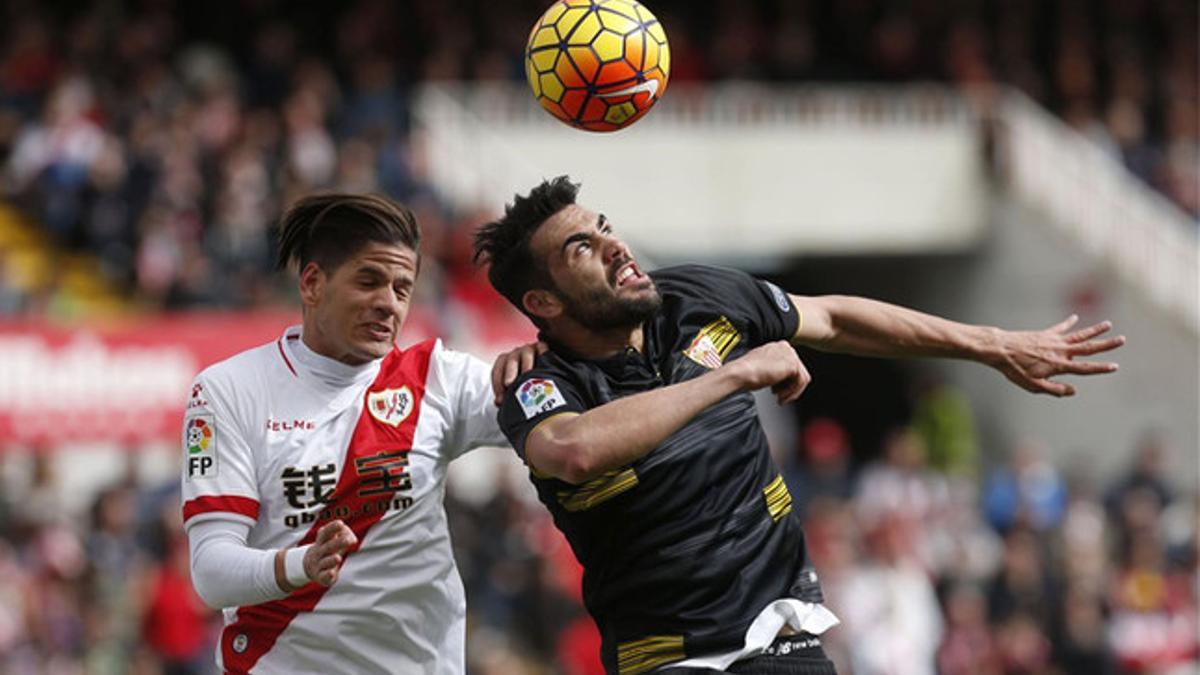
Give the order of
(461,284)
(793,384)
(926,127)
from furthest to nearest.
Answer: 1. (926,127)
2. (461,284)
3. (793,384)

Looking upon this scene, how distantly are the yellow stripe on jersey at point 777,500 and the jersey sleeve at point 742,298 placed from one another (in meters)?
0.41

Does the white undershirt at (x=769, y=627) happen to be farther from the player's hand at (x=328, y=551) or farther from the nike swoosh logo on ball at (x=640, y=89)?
the nike swoosh logo on ball at (x=640, y=89)

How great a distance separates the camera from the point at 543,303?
558cm

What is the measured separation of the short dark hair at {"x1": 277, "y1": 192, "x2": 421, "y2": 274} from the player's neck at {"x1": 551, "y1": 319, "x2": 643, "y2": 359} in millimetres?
527

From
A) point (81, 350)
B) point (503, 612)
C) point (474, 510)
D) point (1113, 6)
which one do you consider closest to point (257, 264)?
point (81, 350)

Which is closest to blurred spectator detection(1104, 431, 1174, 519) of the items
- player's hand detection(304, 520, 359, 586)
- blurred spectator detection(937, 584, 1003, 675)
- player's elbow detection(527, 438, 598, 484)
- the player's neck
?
blurred spectator detection(937, 584, 1003, 675)

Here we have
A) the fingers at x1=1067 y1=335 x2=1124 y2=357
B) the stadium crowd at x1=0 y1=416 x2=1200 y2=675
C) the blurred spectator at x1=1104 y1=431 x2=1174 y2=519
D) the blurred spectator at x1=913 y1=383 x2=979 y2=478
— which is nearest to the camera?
the fingers at x1=1067 y1=335 x2=1124 y2=357

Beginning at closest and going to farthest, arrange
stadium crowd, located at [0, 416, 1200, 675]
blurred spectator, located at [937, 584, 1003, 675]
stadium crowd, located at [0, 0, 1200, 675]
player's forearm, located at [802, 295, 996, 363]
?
player's forearm, located at [802, 295, 996, 363] < stadium crowd, located at [0, 416, 1200, 675] < stadium crowd, located at [0, 0, 1200, 675] < blurred spectator, located at [937, 584, 1003, 675]

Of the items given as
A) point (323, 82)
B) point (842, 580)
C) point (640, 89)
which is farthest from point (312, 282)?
point (323, 82)

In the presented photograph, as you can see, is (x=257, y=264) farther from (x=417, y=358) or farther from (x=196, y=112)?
(x=417, y=358)

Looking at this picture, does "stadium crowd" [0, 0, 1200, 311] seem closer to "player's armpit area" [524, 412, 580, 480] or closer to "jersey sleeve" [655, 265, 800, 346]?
"jersey sleeve" [655, 265, 800, 346]

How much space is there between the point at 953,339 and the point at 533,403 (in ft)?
4.57

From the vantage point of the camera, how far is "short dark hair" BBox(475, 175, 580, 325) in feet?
18.4

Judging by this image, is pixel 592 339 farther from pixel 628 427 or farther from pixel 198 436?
pixel 198 436
